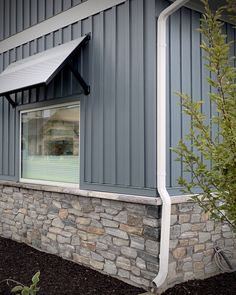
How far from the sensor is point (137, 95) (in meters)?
4.28

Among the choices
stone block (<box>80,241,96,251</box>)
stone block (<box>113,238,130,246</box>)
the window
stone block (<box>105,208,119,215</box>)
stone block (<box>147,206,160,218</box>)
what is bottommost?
stone block (<box>80,241,96,251</box>)

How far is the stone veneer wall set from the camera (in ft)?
13.4

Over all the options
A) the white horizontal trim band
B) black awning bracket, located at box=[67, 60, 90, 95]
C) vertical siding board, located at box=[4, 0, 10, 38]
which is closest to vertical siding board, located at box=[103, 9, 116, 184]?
the white horizontal trim band

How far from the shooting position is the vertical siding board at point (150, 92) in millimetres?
4098

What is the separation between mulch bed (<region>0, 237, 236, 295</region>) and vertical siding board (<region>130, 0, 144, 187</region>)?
122 centimetres

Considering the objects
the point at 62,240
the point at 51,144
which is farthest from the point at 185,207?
the point at 51,144

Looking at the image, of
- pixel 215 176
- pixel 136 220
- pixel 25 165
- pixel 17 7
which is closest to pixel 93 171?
pixel 136 220

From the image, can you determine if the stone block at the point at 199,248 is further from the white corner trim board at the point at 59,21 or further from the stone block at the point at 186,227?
the white corner trim board at the point at 59,21

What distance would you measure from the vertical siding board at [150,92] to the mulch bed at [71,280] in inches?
48.4

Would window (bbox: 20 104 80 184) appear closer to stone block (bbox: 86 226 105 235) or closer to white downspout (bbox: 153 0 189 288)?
stone block (bbox: 86 226 105 235)

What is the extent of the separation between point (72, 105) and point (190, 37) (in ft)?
6.19

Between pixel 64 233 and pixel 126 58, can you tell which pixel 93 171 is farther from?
pixel 126 58

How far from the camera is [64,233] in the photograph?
5.16 metres

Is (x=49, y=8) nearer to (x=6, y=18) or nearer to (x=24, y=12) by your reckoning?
(x=24, y=12)
